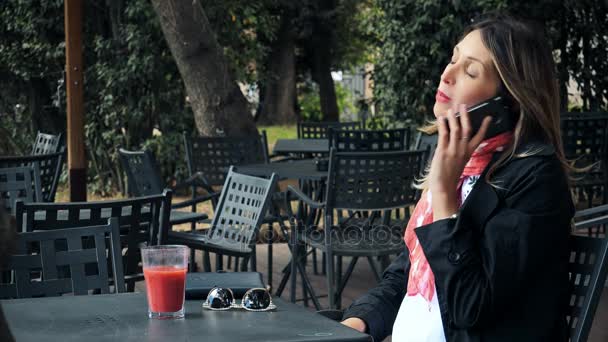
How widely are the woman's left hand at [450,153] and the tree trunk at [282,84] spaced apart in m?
24.8

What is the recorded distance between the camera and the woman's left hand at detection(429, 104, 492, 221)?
230 cm

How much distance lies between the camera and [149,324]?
2.32 m

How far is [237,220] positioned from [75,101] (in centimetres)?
218

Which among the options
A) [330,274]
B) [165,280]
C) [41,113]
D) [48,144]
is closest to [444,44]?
[48,144]

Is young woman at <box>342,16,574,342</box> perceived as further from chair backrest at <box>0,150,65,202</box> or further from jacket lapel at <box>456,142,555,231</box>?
chair backrest at <box>0,150,65,202</box>

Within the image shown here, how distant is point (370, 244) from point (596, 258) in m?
3.20

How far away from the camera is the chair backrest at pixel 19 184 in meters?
5.72

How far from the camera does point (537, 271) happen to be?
7.45 feet

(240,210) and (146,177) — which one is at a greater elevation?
(146,177)

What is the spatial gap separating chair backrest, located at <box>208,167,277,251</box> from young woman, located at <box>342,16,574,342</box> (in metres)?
2.66

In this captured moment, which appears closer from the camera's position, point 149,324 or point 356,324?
point 149,324

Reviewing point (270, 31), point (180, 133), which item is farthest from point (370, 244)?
point (270, 31)

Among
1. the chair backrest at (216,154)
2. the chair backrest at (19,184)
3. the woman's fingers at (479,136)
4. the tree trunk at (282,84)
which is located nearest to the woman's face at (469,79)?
the woman's fingers at (479,136)

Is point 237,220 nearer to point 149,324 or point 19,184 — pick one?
point 19,184
